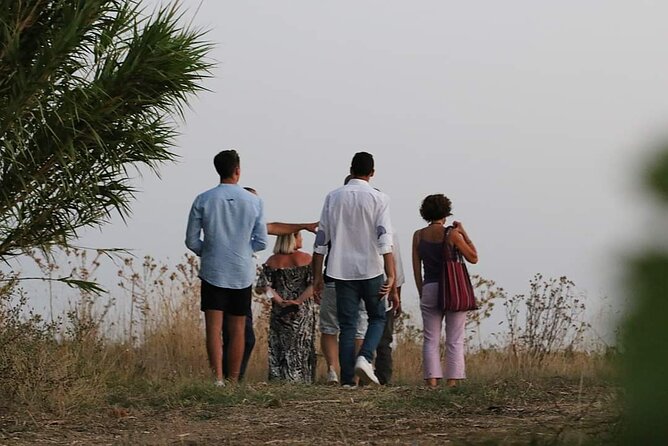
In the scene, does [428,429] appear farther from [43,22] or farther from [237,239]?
[43,22]

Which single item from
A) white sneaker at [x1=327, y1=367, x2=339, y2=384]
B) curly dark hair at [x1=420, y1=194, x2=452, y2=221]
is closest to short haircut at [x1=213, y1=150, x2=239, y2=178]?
curly dark hair at [x1=420, y1=194, x2=452, y2=221]

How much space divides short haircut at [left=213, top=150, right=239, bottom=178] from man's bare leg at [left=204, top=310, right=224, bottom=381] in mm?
1197

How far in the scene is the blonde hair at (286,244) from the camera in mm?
10750

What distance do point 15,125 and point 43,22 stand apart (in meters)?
0.95

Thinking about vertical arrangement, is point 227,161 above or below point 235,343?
above

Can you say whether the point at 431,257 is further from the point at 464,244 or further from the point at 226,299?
the point at 226,299

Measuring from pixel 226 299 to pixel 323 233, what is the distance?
41.8 inches

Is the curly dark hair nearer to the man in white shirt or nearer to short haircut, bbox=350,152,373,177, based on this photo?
the man in white shirt

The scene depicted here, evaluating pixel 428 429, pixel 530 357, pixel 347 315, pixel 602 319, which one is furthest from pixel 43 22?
pixel 602 319

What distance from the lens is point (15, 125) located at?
960cm

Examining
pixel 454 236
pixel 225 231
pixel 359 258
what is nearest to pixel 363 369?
pixel 359 258

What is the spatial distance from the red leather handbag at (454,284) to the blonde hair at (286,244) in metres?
1.56

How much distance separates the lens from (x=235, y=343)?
9.93m

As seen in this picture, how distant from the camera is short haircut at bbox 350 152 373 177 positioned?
10039 millimetres
